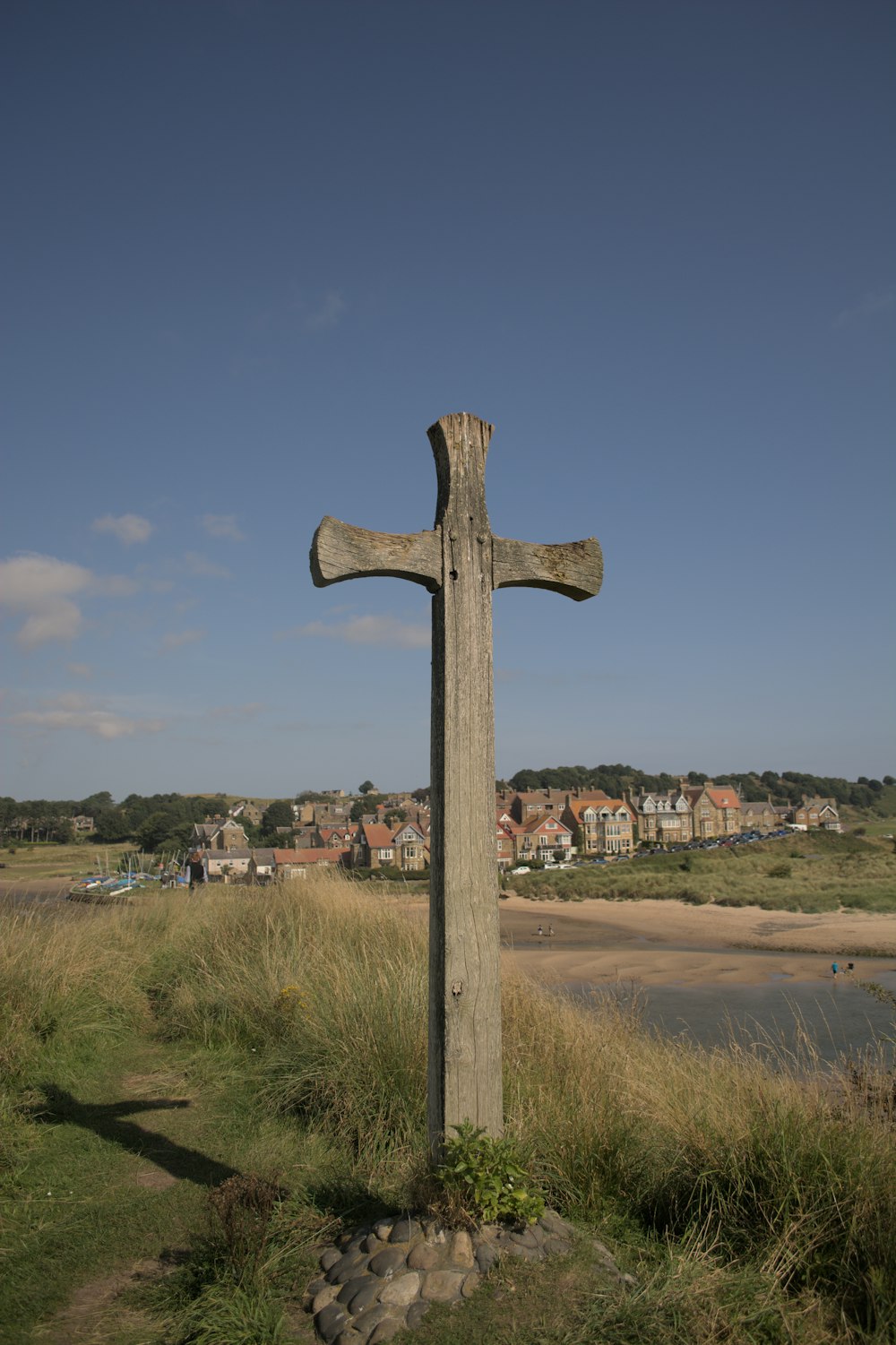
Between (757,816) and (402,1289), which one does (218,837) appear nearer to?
(757,816)

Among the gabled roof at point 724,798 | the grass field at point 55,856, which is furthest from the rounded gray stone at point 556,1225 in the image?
the gabled roof at point 724,798

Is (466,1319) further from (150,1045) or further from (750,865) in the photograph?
(750,865)

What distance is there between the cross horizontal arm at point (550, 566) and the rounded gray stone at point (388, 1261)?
8.54ft

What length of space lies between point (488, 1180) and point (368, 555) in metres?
2.42

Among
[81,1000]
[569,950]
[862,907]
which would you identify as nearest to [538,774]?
[862,907]

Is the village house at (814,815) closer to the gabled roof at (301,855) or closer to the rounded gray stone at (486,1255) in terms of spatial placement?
the gabled roof at (301,855)

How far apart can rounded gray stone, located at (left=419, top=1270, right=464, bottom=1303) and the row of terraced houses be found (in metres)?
49.0

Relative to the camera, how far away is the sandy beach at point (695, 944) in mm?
20031

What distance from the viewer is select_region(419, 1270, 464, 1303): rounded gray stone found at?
291cm

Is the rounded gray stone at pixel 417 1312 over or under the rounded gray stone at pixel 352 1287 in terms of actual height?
over

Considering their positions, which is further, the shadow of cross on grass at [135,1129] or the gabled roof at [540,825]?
the gabled roof at [540,825]

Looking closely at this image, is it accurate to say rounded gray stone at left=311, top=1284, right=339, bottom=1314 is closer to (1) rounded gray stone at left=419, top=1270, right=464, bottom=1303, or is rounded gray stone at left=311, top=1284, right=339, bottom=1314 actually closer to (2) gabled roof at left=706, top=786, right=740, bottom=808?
(1) rounded gray stone at left=419, top=1270, right=464, bottom=1303

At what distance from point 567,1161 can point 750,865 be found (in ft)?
192

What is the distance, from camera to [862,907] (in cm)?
3525
